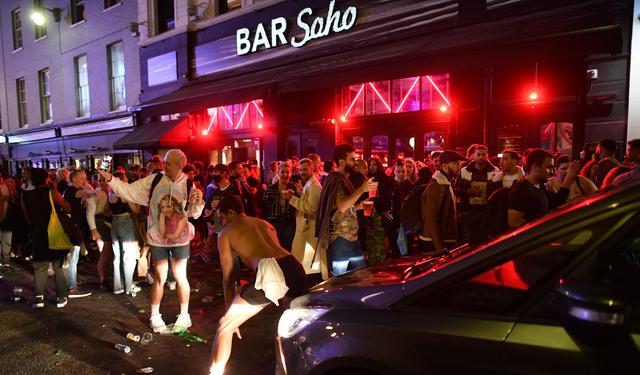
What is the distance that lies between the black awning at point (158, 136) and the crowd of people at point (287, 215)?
6.68 metres

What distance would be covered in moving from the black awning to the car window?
13392 millimetres

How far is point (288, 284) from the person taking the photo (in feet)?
10.9

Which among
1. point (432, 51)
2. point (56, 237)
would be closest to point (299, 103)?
point (432, 51)

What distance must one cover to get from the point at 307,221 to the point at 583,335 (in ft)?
13.7

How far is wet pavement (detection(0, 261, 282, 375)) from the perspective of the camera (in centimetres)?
391

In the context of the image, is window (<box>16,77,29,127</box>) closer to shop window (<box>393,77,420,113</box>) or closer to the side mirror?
shop window (<box>393,77,420,113</box>)

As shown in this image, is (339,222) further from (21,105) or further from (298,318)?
(21,105)

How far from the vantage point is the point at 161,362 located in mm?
3967

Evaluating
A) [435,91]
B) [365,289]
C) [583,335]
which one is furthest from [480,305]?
[435,91]

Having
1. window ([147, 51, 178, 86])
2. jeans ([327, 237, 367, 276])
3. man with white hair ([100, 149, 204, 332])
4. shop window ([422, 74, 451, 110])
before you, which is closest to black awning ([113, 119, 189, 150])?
window ([147, 51, 178, 86])

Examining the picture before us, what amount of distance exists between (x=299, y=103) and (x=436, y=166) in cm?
575

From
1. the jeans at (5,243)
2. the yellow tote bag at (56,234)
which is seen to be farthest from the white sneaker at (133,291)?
the jeans at (5,243)

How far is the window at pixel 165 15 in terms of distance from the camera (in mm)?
15398

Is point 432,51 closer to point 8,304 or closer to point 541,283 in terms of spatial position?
point 541,283
